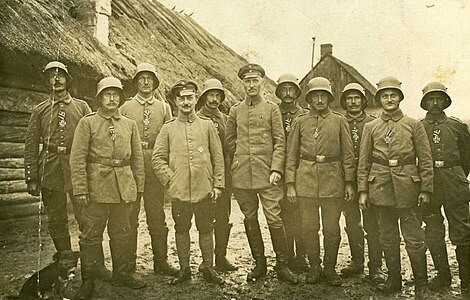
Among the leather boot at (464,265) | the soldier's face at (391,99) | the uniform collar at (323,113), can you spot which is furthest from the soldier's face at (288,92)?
the leather boot at (464,265)

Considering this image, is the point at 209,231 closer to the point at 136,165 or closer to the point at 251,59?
the point at 136,165

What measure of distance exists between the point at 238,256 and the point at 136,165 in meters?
1.76

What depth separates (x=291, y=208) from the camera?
461cm

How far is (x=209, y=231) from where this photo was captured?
417 cm

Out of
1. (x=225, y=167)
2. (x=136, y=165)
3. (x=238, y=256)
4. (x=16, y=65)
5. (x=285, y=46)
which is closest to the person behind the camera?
(x=136, y=165)

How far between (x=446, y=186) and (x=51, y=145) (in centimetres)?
364

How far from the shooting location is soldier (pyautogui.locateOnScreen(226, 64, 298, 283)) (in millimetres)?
4203

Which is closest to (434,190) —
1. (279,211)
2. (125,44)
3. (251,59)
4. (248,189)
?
(279,211)

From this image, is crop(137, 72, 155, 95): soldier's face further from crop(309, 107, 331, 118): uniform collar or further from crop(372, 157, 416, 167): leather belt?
crop(372, 157, 416, 167): leather belt

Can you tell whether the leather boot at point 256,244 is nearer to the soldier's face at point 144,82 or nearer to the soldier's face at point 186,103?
the soldier's face at point 186,103

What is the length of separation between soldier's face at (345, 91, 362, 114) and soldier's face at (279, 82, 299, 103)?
55 cm

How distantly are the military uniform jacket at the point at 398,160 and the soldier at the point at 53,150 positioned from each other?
275cm

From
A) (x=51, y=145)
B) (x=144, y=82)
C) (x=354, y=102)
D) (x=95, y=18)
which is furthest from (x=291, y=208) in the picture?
(x=95, y=18)

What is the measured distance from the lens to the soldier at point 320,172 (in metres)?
4.08
